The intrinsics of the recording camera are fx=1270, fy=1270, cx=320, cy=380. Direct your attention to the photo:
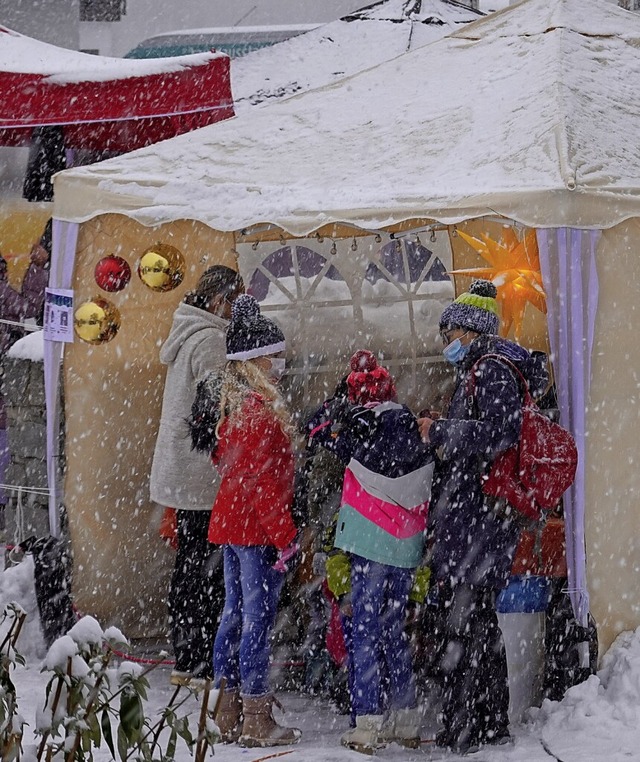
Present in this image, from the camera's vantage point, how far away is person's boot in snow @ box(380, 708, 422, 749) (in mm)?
4848

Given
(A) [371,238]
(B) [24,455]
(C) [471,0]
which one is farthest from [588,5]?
(C) [471,0]

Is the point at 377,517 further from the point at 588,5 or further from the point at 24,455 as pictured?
the point at 588,5

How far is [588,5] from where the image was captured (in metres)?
6.76

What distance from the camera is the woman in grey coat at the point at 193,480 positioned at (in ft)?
18.1

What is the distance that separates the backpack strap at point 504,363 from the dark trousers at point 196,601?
4.70ft

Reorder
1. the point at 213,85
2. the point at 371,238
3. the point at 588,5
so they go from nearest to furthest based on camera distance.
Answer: the point at 588,5
the point at 371,238
the point at 213,85

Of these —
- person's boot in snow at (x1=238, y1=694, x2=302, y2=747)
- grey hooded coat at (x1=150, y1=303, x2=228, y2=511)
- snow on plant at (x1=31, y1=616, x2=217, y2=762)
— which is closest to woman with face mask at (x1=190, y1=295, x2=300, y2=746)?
person's boot in snow at (x1=238, y1=694, x2=302, y2=747)

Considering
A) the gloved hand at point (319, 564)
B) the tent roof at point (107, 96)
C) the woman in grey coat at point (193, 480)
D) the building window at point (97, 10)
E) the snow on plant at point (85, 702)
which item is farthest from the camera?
the building window at point (97, 10)

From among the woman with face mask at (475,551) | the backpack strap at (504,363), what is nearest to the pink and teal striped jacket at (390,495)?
the woman with face mask at (475,551)

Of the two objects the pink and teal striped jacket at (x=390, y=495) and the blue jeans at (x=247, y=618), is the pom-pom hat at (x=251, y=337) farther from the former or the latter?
the blue jeans at (x=247, y=618)

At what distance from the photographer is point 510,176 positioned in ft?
17.3

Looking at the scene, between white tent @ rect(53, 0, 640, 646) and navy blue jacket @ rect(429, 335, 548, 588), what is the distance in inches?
18.2

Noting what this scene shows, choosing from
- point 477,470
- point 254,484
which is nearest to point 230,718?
point 254,484

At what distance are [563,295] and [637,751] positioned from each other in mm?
1768
